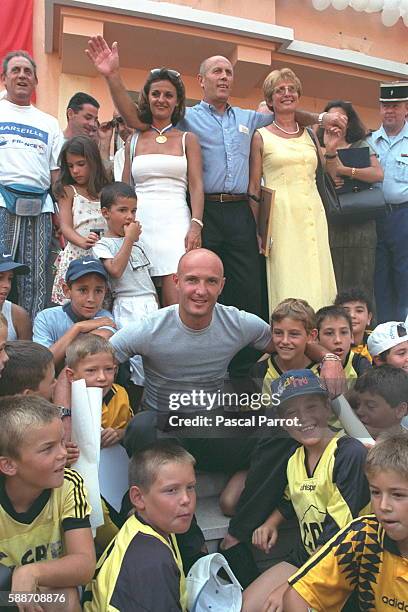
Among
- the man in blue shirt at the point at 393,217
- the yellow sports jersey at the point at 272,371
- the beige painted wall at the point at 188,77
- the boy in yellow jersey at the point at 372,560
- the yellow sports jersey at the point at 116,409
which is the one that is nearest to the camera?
the boy in yellow jersey at the point at 372,560

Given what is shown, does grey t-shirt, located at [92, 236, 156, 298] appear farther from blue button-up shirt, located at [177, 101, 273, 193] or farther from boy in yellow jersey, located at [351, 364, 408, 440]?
boy in yellow jersey, located at [351, 364, 408, 440]

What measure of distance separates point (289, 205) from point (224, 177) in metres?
0.45

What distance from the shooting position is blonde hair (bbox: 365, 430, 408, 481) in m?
2.18

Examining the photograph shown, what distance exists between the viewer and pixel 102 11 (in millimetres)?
7422

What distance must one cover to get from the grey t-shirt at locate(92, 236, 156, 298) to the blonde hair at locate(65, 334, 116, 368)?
835 mm

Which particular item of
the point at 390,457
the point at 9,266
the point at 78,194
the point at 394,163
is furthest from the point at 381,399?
the point at 394,163

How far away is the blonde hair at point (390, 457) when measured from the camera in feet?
7.14

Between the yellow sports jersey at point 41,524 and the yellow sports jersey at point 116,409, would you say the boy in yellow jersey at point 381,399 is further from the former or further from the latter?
the yellow sports jersey at point 41,524

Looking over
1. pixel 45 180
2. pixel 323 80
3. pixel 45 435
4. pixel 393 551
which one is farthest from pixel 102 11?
pixel 393 551

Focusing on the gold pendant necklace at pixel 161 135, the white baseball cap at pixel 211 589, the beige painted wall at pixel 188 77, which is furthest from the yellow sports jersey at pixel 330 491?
the beige painted wall at pixel 188 77

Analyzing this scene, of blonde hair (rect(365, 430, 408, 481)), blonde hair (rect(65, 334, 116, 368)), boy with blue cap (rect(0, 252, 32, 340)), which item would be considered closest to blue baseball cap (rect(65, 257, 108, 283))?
boy with blue cap (rect(0, 252, 32, 340))

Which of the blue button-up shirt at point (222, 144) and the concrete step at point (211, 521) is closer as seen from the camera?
the concrete step at point (211, 521)

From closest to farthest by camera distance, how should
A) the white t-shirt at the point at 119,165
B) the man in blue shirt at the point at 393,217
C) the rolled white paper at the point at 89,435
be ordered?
the rolled white paper at the point at 89,435
the white t-shirt at the point at 119,165
the man in blue shirt at the point at 393,217

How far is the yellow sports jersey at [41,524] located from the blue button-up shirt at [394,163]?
11.0 ft
